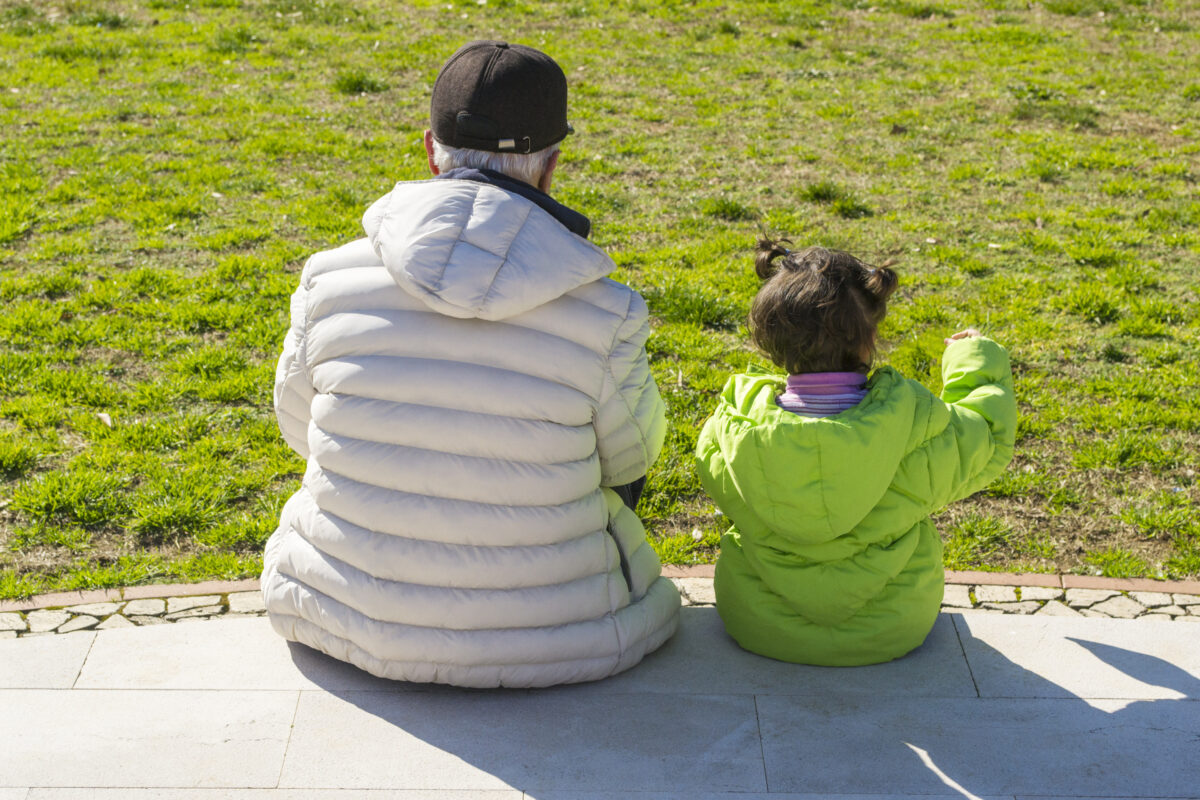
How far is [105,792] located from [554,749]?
43.8 inches

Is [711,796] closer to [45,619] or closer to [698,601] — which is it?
[698,601]

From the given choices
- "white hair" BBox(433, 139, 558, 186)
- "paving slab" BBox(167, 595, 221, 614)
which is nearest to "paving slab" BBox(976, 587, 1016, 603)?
"white hair" BBox(433, 139, 558, 186)

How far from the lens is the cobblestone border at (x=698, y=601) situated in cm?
382

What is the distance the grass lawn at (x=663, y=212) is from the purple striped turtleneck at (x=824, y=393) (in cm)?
116

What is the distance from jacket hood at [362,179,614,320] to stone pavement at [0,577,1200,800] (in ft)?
3.75

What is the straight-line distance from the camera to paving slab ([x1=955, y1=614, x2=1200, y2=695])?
338 cm

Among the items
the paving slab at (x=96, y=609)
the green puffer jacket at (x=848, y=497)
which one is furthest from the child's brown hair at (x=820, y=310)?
the paving slab at (x=96, y=609)

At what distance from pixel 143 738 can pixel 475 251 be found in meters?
1.56

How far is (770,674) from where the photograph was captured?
3447mm

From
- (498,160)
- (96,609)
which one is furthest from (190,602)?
(498,160)

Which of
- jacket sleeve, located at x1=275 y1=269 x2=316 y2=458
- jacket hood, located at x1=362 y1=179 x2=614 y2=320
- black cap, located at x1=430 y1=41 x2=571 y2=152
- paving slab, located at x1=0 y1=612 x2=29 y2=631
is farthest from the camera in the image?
paving slab, located at x1=0 y1=612 x2=29 y2=631

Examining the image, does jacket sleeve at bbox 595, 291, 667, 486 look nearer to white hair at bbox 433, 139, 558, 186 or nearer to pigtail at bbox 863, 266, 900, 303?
white hair at bbox 433, 139, 558, 186

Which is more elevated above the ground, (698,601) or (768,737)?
(768,737)

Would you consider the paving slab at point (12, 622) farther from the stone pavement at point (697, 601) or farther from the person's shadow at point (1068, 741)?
the person's shadow at point (1068, 741)
